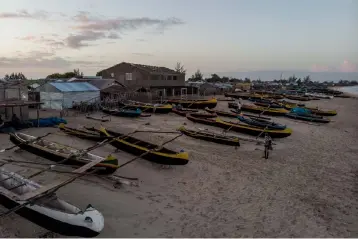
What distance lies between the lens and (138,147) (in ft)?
43.2

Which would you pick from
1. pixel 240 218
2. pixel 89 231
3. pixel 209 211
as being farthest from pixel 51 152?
pixel 240 218

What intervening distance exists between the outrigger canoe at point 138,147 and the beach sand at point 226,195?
15.2 inches

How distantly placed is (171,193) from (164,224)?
7.06 feet

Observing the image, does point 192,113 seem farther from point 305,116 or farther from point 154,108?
point 305,116

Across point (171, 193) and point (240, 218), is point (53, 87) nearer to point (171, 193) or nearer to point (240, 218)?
point (171, 193)

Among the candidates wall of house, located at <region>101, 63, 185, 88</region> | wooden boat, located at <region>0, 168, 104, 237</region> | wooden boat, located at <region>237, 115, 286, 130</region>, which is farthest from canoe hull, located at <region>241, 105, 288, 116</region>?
wooden boat, located at <region>0, 168, 104, 237</region>

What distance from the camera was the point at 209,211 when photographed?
8.81 m

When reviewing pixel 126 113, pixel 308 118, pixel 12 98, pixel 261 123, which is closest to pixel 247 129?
pixel 261 123

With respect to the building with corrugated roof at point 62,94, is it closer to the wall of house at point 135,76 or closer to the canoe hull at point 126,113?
the canoe hull at point 126,113

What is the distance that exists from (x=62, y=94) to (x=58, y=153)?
16890 millimetres

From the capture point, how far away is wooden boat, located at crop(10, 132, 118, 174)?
34.5 ft

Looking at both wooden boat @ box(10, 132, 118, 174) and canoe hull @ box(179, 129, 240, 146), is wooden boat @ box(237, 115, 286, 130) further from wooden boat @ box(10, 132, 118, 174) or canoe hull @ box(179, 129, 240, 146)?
wooden boat @ box(10, 132, 118, 174)

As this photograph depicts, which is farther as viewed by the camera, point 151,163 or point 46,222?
point 151,163

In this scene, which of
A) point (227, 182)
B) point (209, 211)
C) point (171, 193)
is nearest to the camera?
point (209, 211)
